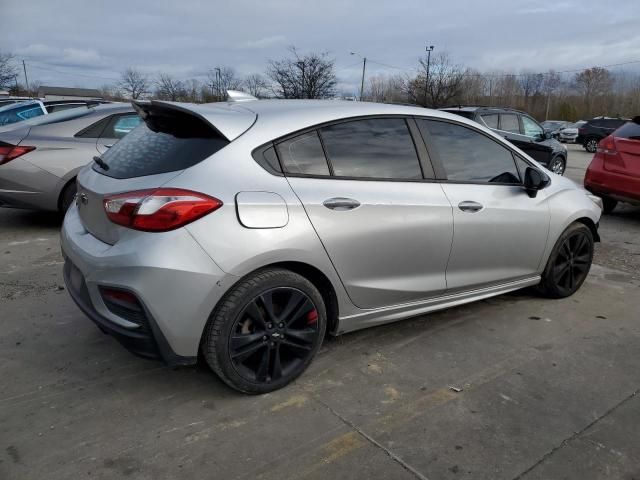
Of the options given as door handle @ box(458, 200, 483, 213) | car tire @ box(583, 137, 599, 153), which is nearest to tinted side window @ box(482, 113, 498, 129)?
door handle @ box(458, 200, 483, 213)

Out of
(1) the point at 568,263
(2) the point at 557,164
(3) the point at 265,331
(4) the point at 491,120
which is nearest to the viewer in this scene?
(3) the point at 265,331

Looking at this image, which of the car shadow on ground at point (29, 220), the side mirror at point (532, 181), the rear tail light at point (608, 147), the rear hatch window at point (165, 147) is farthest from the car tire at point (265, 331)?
the rear tail light at point (608, 147)

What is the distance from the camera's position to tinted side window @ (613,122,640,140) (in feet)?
24.4

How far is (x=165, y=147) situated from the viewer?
283 cm

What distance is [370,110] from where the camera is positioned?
331 centimetres

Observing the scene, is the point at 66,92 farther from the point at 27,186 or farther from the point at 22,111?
the point at 27,186

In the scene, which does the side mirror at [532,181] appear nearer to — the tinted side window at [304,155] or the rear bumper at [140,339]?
the tinted side window at [304,155]

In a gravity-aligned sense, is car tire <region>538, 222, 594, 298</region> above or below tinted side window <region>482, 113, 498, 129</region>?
below

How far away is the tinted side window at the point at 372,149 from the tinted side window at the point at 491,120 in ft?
27.0

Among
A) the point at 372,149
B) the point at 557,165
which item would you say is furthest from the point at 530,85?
the point at 372,149

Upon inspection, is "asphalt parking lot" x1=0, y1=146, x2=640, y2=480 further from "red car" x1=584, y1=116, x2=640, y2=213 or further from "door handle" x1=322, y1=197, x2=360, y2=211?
"red car" x1=584, y1=116, x2=640, y2=213

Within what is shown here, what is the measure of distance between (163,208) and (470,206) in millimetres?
2034

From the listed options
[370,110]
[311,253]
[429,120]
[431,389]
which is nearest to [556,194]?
[429,120]

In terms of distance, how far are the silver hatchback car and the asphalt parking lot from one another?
0.93 ft
